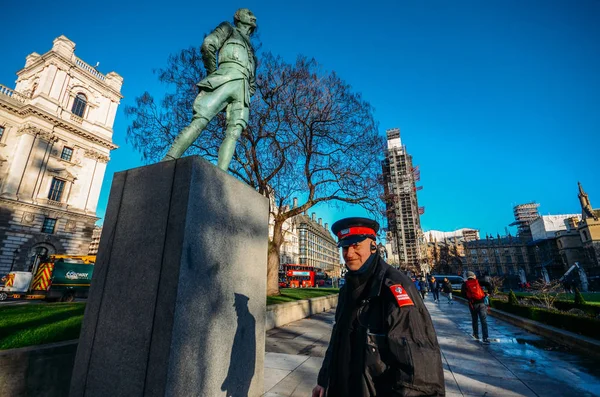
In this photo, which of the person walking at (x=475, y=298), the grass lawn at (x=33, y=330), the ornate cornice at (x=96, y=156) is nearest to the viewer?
the grass lawn at (x=33, y=330)

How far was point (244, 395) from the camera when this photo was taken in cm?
310

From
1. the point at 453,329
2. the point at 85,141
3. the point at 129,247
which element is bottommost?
the point at 453,329

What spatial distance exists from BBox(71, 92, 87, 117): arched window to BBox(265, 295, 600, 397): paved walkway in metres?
40.9

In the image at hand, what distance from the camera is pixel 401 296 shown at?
1.55m

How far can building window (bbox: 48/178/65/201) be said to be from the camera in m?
30.4

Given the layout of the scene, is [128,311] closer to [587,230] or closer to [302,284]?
[302,284]

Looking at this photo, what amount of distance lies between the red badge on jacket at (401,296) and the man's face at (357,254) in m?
0.39

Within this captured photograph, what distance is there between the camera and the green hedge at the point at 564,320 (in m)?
6.64

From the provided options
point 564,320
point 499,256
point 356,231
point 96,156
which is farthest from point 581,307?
point 499,256

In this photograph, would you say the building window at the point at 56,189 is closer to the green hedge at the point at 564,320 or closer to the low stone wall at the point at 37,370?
the low stone wall at the point at 37,370

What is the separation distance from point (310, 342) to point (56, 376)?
526cm

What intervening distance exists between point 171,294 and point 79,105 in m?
44.4

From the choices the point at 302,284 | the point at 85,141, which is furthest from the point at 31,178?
the point at 302,284

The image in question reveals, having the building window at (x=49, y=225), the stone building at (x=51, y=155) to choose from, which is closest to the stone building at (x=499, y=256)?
the stone building at (x=51, y=155)
